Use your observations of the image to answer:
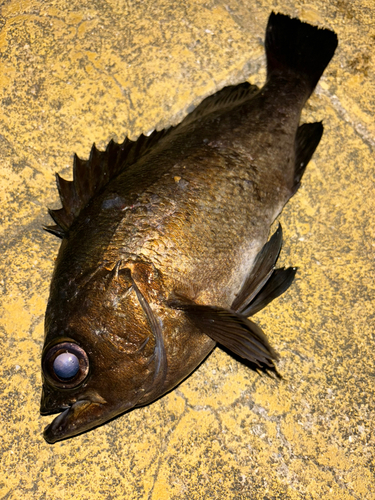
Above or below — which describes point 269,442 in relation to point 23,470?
above

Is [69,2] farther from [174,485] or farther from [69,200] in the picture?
[174,485]

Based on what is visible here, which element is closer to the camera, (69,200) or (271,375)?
(69,200)

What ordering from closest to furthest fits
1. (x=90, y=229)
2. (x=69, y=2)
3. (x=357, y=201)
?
1. (x=90, y=229)
2. (x=357, y=201)
3. (x=69, y=2)

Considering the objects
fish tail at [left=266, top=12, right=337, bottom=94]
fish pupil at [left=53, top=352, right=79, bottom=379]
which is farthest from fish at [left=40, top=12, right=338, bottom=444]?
fish tail at [left=266, top=12, right=337, bottom=94]

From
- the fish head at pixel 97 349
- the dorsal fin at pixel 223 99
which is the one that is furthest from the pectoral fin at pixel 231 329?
the dorsal fin at pixel 223 99

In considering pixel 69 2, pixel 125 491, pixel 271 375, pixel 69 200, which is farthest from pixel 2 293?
pixel 69 2

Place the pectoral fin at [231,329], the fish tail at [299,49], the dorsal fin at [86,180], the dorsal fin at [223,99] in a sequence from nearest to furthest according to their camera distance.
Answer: the pectoral fin at [231,329] → the dorsal fin at [86,180] → the dorsal fin at [223,99] → the fish tail at [299,49]

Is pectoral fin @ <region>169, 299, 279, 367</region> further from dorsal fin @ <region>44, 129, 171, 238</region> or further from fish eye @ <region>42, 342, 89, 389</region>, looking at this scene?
dorsal fin @ <region>44, 129, 171, 238</region>

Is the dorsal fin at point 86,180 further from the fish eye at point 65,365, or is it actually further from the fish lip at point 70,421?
the fish lip at point 70,421
